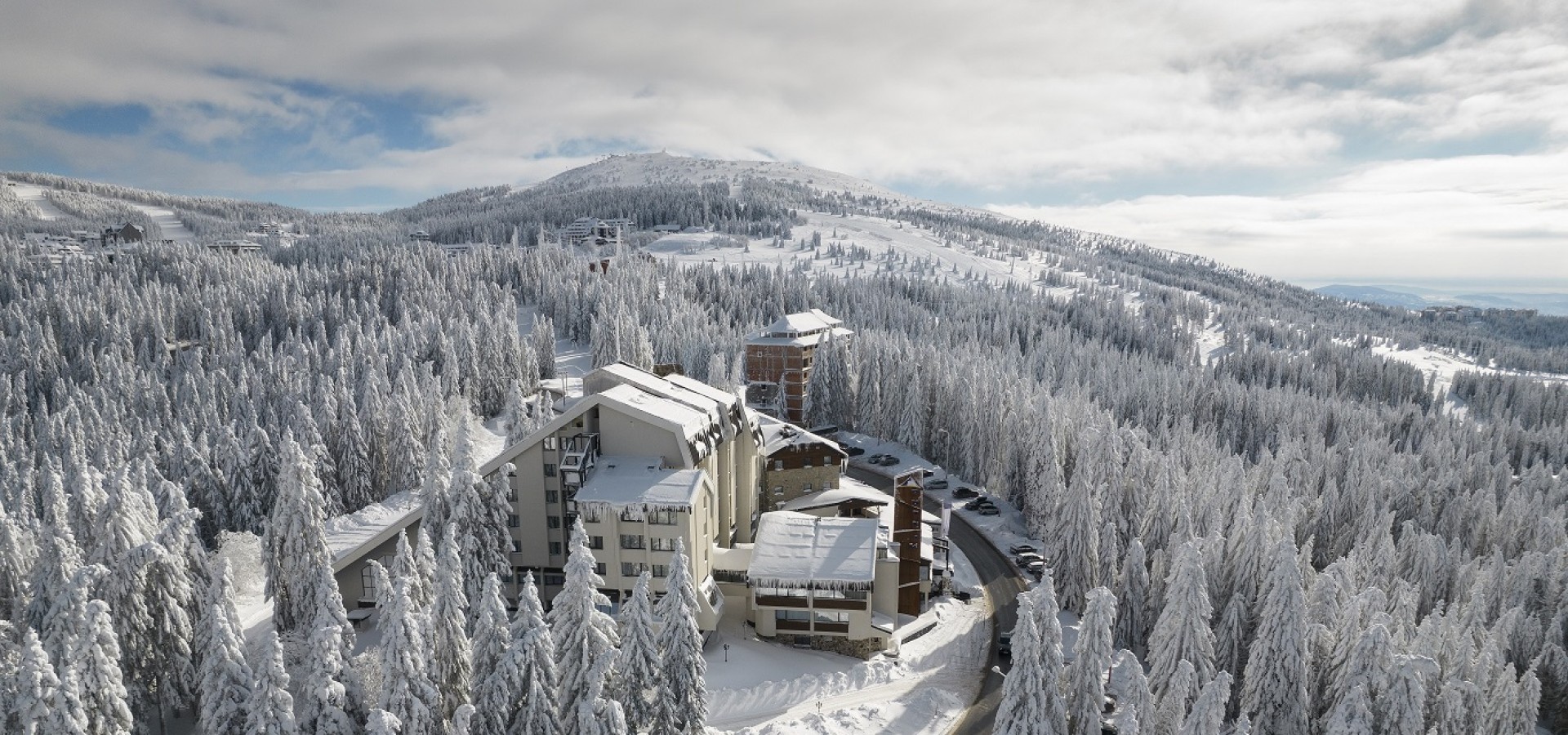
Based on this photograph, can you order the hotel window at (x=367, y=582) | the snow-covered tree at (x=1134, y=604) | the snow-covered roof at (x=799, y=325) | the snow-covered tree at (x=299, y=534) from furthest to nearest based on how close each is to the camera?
the snow-covered roof at (x=799, y=325), the snow-covered tree at (x=1134, y=604), the hotel window at (x=367, y=582), the snow-covered tree at (x=299, y=534)

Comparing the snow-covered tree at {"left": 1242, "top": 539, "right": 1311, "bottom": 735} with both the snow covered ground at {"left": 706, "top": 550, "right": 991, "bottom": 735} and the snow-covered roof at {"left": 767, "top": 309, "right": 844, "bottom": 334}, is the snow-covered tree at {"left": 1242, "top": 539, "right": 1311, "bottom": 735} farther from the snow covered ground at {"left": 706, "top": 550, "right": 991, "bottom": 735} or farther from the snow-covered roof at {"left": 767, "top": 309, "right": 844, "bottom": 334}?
the snow-covered roof at {"left": 767, "top": 309, "right": 844, "bottom": 334}

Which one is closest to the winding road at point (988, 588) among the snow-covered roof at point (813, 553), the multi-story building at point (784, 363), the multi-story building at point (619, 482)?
the snow-covered roof at point (813, 553)

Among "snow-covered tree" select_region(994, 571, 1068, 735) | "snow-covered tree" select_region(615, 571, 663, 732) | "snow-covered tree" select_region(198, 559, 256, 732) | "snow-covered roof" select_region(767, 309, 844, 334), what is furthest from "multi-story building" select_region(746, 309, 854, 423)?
"snow-covered tree" select_region(198, 559, 256, 732)

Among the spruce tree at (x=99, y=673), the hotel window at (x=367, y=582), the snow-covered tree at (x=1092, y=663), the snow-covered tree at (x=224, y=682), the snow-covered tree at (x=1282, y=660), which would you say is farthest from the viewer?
the hotel window at (x=367, y=582)

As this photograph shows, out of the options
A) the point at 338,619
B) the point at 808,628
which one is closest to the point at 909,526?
the point at 808,628

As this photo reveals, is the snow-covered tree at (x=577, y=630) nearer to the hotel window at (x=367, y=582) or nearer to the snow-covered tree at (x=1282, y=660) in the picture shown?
the hotel window at (x=367, y=582)

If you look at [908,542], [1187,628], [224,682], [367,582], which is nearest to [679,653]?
[224,682]

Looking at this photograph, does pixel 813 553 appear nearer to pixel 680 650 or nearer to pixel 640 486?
pixel 640 486
